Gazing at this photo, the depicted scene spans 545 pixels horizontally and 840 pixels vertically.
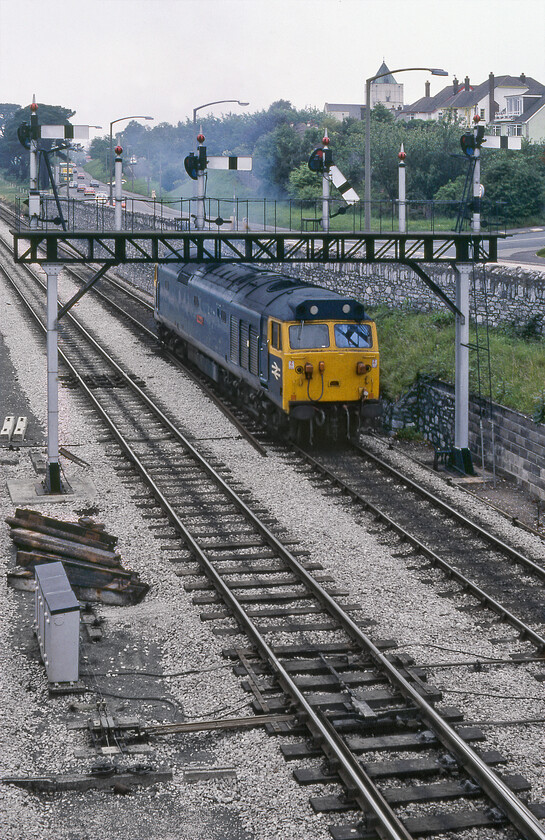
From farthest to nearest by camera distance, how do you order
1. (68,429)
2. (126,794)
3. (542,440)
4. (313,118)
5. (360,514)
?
1. (313,118)
2. (68,429)
3. (542,440)
4. (360,514)
5. (126,794)

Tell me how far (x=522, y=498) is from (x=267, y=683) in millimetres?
9763

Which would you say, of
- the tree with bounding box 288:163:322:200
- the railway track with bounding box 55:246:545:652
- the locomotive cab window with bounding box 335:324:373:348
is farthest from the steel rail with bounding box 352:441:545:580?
the tree with bounding box 288:163:322:200

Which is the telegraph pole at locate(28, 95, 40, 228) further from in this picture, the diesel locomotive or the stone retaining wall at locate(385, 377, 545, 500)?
the stone retaining wall at locate(385, 377, 545, 500)

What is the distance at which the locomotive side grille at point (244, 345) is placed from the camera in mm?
24438

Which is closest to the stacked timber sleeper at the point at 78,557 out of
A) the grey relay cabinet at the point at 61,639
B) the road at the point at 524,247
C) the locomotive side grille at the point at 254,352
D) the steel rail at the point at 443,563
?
the grey relay cabinet at the point at 61,639

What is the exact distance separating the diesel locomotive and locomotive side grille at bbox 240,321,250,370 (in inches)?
0.9

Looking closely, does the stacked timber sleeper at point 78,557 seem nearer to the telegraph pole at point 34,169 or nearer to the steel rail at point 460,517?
the steel rail at point 460,517

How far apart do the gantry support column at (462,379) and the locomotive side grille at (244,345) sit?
16.2 ft

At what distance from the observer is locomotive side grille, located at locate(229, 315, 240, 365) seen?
1000 inches

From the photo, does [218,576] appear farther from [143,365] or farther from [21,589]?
[143,365]

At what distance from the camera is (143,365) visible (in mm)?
33531

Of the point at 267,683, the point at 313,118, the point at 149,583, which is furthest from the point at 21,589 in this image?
the point at 313,118

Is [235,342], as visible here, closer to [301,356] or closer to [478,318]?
[301,356]

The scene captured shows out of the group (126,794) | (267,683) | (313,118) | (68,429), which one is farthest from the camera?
(313,118)
